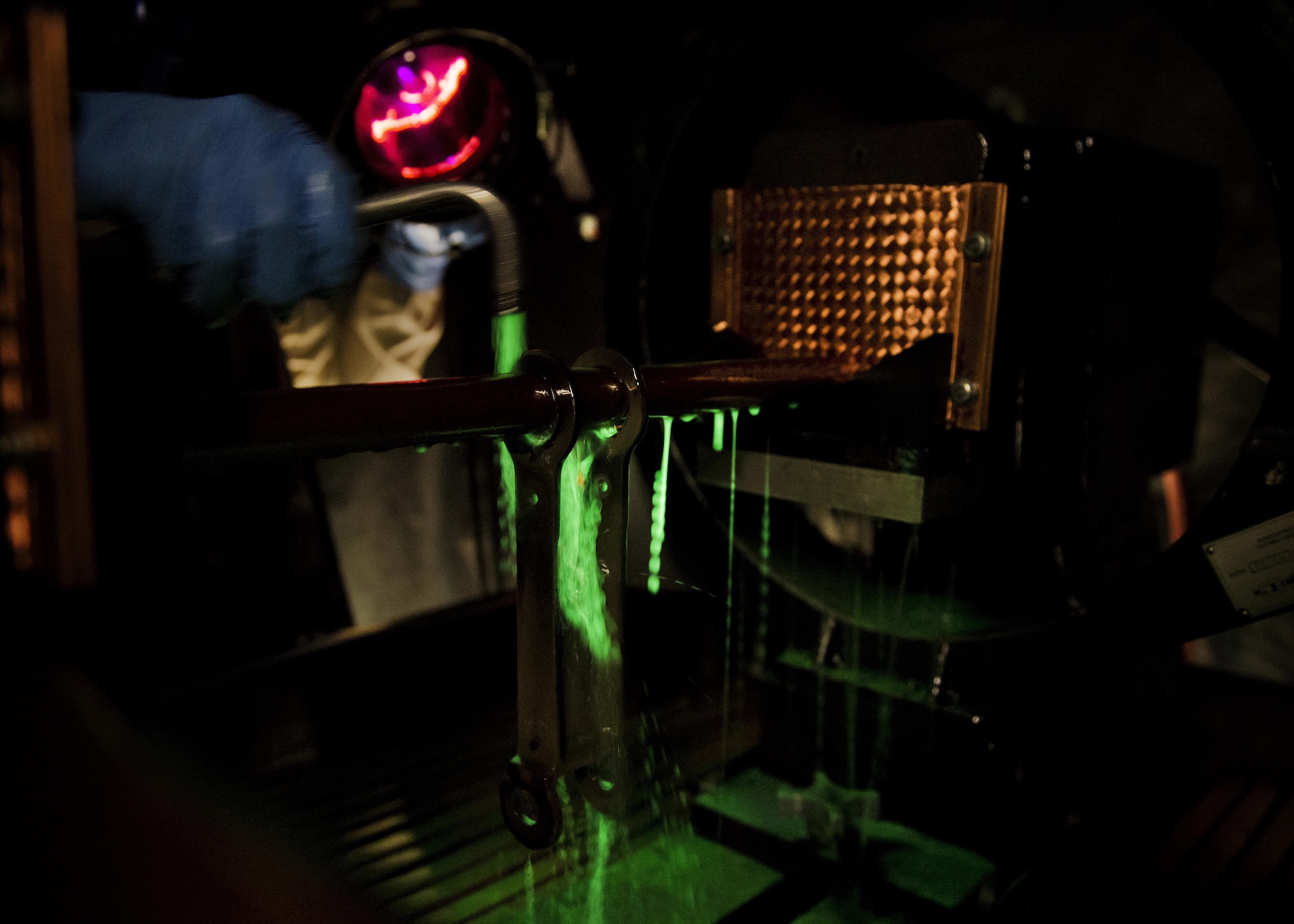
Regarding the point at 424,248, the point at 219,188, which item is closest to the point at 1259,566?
the point at 219,188

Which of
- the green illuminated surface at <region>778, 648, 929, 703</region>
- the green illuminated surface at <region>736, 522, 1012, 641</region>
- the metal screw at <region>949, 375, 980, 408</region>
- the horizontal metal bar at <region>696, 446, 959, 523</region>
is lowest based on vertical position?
the green illuminated surface at <region>778, 648, 929, 703</region>

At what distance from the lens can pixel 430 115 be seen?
1653 mm

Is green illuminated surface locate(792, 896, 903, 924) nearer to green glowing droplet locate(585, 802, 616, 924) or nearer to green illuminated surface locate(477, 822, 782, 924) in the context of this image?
green illuminated surface locate(477, 822, 782, 924)

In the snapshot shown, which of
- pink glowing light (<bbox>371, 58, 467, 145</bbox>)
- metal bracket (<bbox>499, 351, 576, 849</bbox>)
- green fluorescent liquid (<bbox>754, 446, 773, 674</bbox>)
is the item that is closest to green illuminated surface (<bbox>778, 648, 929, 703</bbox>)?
green fluorescent liquid (<bbox>754, 446, 773, 674</bbox>)

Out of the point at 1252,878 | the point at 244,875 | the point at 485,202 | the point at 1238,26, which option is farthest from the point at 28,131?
the point at 1252,878

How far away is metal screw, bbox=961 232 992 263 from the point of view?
3.20ft

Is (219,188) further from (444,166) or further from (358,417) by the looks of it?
(444,166)

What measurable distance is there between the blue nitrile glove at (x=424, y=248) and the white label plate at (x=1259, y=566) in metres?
1.21

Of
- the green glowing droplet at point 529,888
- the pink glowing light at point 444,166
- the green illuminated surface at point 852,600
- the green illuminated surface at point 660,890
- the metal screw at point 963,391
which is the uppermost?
the pink glowing light at point 444,166

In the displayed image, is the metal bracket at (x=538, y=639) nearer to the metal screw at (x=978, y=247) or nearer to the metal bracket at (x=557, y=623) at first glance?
the metal bracket at (x=557, y=623)

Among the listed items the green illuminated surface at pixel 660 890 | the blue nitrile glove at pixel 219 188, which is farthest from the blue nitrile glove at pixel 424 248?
the green illuminated surface at pixel 660 890

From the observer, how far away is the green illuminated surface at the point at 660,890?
43.4 inches

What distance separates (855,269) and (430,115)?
89cm

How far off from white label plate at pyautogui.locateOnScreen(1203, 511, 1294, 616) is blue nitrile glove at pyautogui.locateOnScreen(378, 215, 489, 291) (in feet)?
3.98
